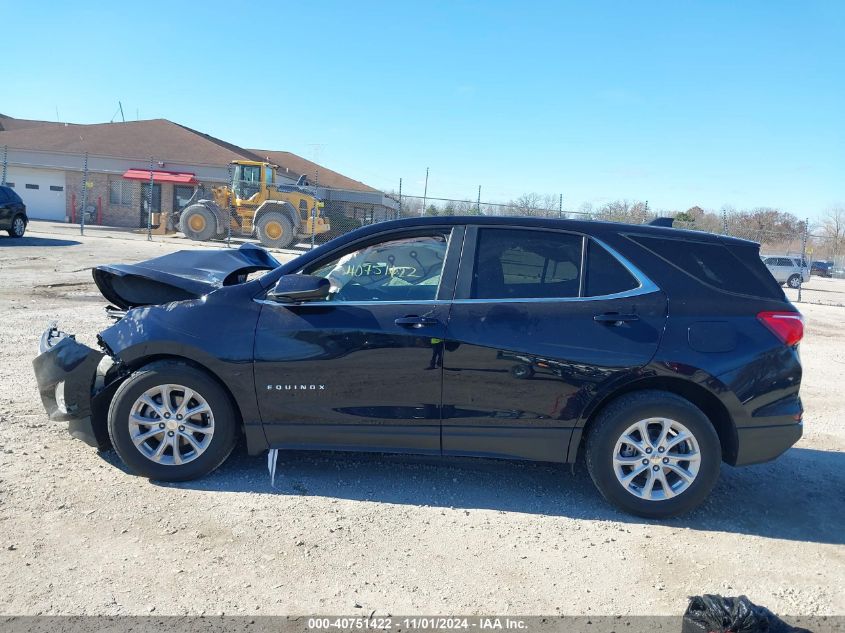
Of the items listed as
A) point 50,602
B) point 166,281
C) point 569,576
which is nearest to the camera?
point 50,602

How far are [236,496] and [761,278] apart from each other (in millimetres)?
3466

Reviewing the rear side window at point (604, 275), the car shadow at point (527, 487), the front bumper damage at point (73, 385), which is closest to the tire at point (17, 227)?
the front bumper damage at point (73, 385)

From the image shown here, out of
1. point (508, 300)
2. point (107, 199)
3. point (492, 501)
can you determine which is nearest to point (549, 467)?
point (492, 501)

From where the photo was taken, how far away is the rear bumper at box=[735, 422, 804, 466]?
3.83 metres

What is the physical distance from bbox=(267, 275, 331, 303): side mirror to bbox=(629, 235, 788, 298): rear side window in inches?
76.8

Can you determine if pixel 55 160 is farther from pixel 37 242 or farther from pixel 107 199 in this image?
pixel 37 242

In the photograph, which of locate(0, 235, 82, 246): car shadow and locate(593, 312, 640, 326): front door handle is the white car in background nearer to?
locate(0, 235, 82, 246): car shadow

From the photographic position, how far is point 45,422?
4.86 m

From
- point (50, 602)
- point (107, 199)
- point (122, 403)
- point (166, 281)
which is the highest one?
point (107, 199)

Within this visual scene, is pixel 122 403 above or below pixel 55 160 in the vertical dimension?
below

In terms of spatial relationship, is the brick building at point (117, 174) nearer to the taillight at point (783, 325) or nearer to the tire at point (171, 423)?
the tire at point (171, 423)

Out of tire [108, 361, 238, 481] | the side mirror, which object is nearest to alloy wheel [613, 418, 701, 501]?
the side mirror

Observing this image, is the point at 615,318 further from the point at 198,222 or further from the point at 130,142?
the point at 130,142

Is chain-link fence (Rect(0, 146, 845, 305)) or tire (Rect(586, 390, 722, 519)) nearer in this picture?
tire (Rect(586, 390, 722, 519))
